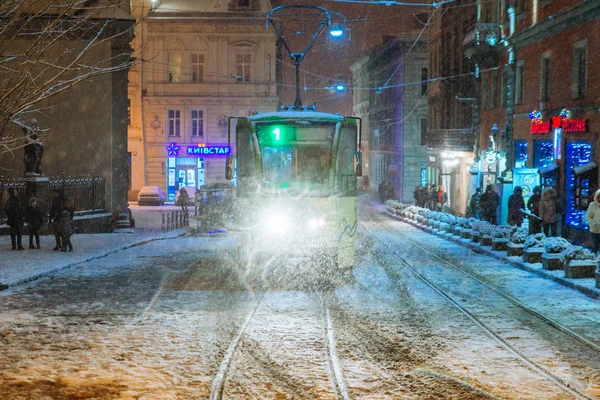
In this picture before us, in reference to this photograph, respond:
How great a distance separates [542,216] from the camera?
2375cm

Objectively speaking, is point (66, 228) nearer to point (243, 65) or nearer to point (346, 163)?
point (346, 163)

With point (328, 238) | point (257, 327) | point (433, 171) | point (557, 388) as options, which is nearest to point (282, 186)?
point (328, 238)

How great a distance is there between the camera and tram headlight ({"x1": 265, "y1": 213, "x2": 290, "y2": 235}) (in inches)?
709

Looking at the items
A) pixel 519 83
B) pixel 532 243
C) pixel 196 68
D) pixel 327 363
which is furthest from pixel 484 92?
pixel 327 363

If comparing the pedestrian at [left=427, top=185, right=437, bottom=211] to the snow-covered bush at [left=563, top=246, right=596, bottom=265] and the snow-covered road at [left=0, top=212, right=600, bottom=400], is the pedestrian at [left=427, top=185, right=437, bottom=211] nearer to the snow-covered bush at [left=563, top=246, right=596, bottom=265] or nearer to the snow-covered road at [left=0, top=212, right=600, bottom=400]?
the snow-covered road at [left=0, top=212, right=600, bottom=400]

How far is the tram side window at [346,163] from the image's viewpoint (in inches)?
731

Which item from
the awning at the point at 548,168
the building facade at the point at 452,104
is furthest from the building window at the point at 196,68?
the awning at the point at 548,168

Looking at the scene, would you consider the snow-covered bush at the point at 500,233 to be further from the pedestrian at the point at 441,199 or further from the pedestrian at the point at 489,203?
the pedestrian at the point at 441,199

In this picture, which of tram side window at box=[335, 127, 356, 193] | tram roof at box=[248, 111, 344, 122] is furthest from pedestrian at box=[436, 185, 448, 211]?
tram roof at box=[248, 111, 344, 122]

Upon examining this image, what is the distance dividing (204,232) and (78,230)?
15.7ft

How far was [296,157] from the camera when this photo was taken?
61.9 feet

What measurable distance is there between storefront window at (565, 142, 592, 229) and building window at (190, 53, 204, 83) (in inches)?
1393

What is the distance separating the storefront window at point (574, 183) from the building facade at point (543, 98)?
0.10 ft

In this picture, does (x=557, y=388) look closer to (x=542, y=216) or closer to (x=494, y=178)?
(x=542, y=216)
